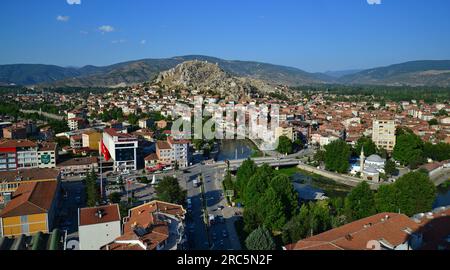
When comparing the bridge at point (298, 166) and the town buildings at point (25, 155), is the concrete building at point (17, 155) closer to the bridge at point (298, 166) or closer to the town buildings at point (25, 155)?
the town buildings at point (25, 155)

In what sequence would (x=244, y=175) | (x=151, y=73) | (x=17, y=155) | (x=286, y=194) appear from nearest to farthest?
(x=286, y=194) < (x=244, y=175) < (x=17, y=155) < (x=151, y=73)

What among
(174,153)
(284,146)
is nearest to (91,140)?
(174,153)

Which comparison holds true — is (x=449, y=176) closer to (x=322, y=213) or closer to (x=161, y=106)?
(x=322, y=213)

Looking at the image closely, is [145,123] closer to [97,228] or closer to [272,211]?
[272,211]

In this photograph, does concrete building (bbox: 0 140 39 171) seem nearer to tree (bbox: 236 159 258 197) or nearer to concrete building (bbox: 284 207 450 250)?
tree (bbox: 236 159 258 197)

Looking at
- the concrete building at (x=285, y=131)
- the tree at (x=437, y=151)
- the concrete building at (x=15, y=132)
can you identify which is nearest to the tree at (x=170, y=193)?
the concrete building at (x=285, y=131)
